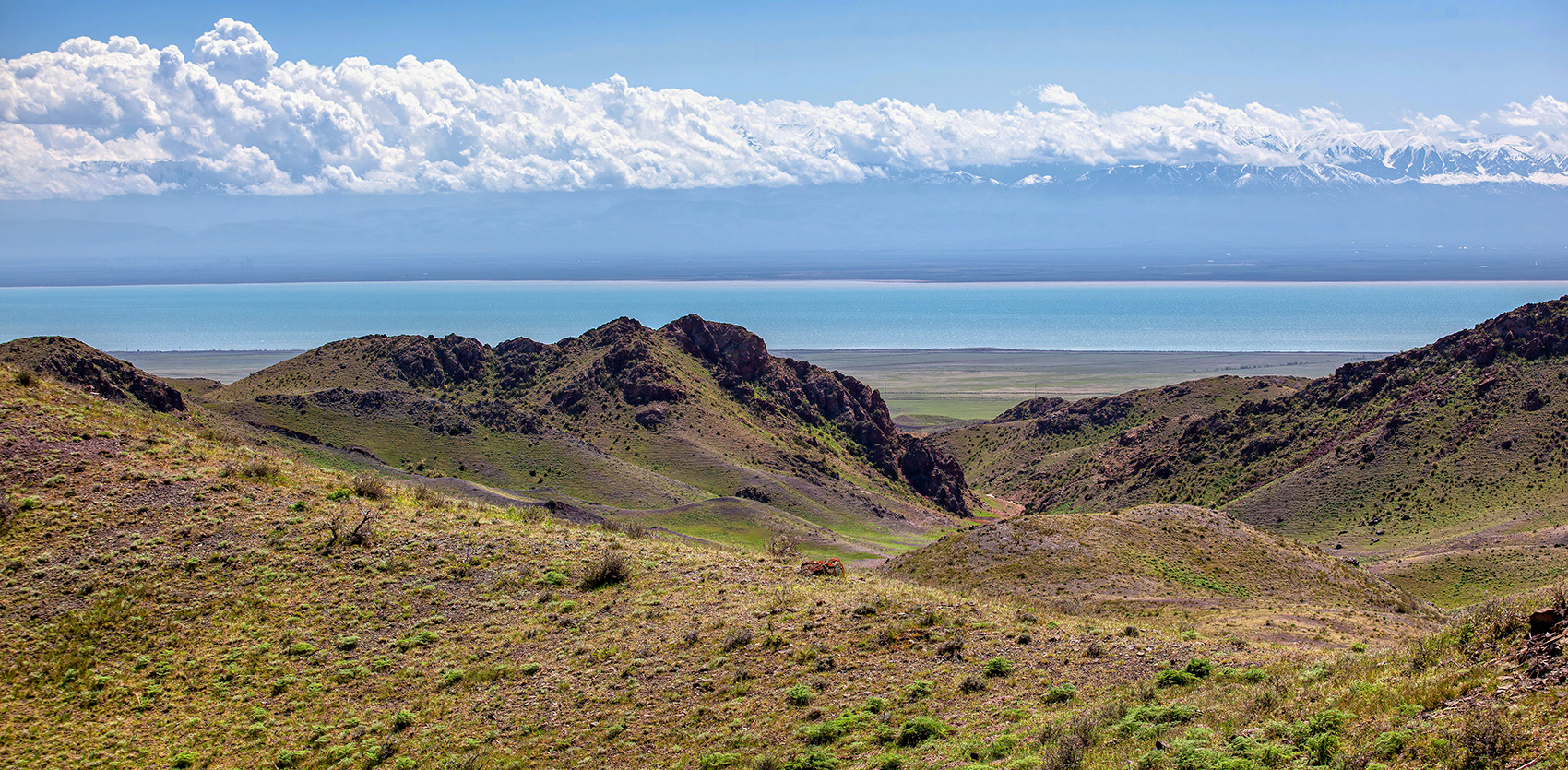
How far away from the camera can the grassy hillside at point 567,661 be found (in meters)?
12.2

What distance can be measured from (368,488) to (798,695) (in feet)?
48.2

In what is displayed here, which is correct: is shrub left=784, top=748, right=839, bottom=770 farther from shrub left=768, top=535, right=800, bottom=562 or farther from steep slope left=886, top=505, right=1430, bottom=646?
steep slope left=886, top=505, right=1430, bottom=646

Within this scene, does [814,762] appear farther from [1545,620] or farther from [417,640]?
[1545,620]

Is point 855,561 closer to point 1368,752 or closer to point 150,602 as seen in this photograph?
point 150,602

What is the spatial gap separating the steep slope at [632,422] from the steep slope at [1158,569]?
71.3 ft

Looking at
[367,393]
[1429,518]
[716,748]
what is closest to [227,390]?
[367,393]

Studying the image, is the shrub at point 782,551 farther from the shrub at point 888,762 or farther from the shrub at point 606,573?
the shrub at point 888,762

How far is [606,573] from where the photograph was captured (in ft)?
69.0

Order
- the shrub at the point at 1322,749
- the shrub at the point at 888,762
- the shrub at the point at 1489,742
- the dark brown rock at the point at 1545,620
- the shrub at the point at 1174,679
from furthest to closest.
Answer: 1. the shrub at the point at 1174,679
2. the shrub at the point at 888,762
3. the dark brown rock at the point at 1545,620
4. the shrub at the point at 1322,749
5. the shrub at the point at 1489,742

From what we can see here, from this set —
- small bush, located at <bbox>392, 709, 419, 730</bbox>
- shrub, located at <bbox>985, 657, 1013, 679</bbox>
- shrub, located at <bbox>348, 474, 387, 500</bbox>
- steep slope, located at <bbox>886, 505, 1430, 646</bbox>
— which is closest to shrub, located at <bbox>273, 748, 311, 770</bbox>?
small bush, located at <bbox>392, 709, 419, 730</bbox>

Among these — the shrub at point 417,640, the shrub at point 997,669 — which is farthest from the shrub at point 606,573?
the shrub at point 997,669

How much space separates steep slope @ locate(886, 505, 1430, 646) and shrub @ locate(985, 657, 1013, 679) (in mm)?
9640

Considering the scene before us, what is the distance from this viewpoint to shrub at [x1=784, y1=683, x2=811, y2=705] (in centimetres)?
1573

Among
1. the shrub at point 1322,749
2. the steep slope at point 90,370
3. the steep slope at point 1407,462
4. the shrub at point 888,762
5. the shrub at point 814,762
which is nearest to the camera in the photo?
the shrub at point 1322,749
